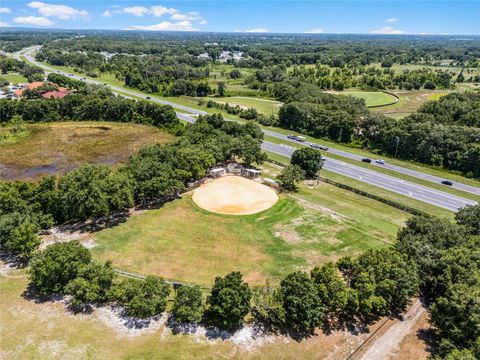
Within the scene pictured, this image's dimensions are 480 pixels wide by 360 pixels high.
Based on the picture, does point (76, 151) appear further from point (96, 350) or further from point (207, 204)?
point (96, 350)

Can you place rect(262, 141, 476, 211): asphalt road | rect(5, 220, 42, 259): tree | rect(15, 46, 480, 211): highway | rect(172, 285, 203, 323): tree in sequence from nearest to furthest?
rect(172, 285, 203, 323): tree, rect(5, 220, 42, 259): tree, rect(262, 141, 476, 211): asphalt road, rect(15, 46, 480, 211): highway

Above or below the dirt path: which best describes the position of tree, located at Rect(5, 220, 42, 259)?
above

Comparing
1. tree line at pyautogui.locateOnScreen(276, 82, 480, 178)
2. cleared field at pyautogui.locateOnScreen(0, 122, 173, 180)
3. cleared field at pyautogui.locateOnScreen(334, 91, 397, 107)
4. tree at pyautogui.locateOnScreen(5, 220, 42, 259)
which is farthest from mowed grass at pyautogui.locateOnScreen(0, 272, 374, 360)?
cleared field at pyautogui.locateOnScreen(334, 91, 397, 107)

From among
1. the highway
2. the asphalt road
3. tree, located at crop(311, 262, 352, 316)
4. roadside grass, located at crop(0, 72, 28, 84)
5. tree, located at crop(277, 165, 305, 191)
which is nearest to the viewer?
tree, located at crop(311, 262, 352, 316)

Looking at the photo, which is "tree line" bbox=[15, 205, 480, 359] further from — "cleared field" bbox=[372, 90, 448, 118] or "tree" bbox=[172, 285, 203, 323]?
"cleared field" bbox=[372, 90, 448, 118]

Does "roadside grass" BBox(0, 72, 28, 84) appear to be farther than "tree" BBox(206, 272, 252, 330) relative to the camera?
Yes

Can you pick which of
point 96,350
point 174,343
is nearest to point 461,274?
point 174,343
